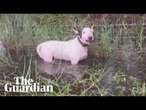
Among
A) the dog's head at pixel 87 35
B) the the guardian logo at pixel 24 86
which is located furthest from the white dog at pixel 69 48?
the the guardian logo at pixel 24 86

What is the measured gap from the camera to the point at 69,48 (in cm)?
324

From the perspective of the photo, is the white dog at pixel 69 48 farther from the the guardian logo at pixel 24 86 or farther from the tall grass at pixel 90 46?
the the guardian logo at pixel 24 86

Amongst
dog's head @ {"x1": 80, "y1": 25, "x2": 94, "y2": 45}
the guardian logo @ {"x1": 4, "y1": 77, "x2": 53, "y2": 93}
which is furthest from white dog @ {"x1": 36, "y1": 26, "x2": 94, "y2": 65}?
the guardian logo @ {"x1": 4, "y1": 77, "x2": 53, "y2": 93}

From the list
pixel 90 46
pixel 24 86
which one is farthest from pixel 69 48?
pixel 24 86

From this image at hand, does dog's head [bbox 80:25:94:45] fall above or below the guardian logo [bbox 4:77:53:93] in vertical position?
above

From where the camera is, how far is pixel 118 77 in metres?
3.22

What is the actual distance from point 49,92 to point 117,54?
95 cm

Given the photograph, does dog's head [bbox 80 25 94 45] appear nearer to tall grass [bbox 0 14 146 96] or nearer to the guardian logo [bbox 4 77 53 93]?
tall grass [bbox 0 14 146 96]

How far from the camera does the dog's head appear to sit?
322 centimetres

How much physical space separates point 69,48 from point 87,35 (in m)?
0.27

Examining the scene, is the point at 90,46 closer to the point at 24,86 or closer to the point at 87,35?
the point at 87,35

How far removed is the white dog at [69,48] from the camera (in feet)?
10.6
